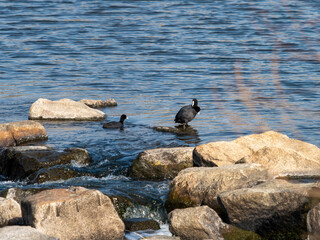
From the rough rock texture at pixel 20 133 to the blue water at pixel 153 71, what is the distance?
335mm

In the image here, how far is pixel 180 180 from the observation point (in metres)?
9.20

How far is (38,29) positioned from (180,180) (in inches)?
952

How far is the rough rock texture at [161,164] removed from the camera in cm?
1066

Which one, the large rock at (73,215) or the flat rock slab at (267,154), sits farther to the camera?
the flat rock slab at (267,154)

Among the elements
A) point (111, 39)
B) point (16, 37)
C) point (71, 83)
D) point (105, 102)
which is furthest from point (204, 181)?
point (16, 37)

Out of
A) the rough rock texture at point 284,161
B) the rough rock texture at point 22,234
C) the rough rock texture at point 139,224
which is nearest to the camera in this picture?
the rough rock texture at point 22,234

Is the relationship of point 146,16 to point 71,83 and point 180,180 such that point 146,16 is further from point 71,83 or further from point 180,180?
point 180,180

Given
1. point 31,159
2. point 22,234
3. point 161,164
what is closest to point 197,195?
point 161,164

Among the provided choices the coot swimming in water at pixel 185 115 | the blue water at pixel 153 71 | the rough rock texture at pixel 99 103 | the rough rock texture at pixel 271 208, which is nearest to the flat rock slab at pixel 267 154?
the blue water at pixel 153 71

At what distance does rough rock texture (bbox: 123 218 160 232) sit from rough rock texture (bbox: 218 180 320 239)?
113cm

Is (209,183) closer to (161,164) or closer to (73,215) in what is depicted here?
(161,164)

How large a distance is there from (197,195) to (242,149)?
6.58 ft

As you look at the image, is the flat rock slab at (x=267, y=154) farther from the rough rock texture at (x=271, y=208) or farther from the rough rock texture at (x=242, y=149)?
the rough rock texture at (x=271, y=208)

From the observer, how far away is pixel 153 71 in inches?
868
